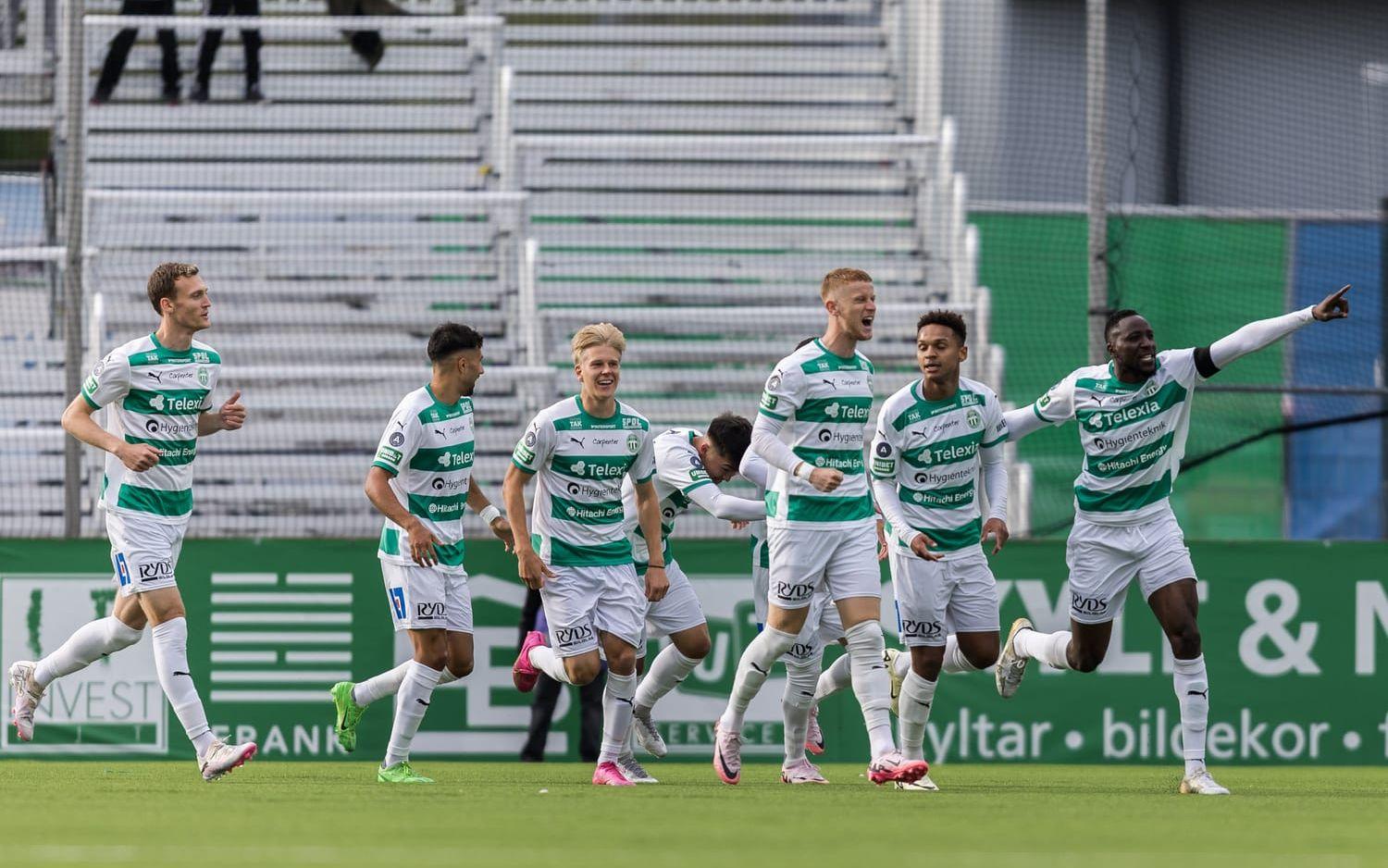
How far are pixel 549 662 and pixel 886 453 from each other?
1.99m

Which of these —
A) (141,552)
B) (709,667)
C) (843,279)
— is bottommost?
(709,667)

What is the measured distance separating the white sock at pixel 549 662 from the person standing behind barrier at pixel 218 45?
10.1 m

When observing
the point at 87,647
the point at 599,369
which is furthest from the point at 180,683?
the point at 599,369

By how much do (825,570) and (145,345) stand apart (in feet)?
10.9

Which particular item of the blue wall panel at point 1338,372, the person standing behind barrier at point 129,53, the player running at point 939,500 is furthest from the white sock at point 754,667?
the person standing behind barrier at point 129,53

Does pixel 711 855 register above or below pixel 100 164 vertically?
below

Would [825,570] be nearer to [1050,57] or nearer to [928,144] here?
[928,144]

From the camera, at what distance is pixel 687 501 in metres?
10.5

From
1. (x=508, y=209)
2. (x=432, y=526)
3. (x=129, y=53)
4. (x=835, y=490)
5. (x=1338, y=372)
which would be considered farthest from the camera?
(x=129, y=53)

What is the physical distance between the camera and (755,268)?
56.0ft

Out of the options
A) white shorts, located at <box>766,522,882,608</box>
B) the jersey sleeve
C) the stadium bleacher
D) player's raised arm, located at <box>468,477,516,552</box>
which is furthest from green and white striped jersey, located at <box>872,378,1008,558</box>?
the stadium bleacher

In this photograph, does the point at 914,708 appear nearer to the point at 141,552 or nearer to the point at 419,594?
the point at 419,594

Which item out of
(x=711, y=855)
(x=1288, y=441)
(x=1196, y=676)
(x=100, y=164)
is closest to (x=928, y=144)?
(x=1288, y=441)

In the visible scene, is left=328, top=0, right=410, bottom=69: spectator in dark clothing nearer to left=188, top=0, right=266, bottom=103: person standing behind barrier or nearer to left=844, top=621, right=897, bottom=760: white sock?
left=188, top=0, right=266, bottom=103: person standing behind barrier
